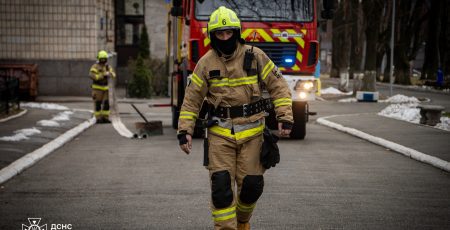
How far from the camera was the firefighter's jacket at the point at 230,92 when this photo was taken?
6.31 meters

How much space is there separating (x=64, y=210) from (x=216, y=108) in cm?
231

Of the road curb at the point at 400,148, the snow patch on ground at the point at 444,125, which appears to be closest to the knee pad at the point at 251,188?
the road curb at the point at 400,148

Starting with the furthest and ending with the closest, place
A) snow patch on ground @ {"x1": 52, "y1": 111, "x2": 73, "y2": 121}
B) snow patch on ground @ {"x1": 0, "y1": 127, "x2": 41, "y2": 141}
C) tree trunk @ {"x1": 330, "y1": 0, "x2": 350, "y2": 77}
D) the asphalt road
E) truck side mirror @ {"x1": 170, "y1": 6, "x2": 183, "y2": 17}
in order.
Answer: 1. tree trunk @ {"x1": 330, "y1": 0, "x2": 350, "y2": 77}
2. snow patch on ground @ {"x1": 52, "y1": 111, "x2": 73, "y2": 121}
3. truck side mirror @ {"x1": 170, "y1": 6, "x2": 183, "y2": 17}
4. snow patch on ground @ {"x1": 0, "y1": 127, "x2": 41, "y2": 141}
5. the asphalt road

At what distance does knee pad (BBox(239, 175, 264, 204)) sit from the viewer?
6.26 meters

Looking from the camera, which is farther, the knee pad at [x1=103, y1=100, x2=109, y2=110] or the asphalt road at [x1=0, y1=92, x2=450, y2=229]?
the knee pad at [x1=103, y1=100, x2=109, y2=110]

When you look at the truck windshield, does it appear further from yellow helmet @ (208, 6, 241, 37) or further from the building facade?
the building facade

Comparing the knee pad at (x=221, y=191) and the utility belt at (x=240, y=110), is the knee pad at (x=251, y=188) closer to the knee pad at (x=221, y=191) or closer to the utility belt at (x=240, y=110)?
the knee pad at (x=221, y=191)

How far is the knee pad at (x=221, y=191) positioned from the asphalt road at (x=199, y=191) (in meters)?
0.96

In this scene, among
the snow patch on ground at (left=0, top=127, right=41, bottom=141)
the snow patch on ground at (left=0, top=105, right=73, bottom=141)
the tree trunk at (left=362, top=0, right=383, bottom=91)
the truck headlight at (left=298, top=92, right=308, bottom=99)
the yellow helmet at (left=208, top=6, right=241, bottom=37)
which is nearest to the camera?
the yellow helmet at (left=208, top=6, right=241, bottom=37)

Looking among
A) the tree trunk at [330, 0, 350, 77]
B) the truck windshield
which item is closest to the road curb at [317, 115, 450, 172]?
the truck windshield

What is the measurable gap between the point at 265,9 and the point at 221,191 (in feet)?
29.7

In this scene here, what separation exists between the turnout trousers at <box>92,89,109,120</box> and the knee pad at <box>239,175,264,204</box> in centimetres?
1345

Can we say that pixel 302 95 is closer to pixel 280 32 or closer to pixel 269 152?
pixel 280 32

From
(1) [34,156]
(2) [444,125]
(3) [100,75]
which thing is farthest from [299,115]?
(3) [100,75]
